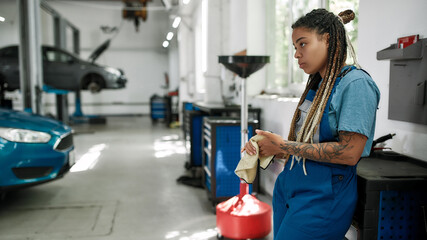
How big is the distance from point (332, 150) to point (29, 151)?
2711 millimetres

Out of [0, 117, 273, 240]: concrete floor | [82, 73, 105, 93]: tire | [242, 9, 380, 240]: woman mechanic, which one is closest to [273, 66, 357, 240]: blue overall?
[242, 9, 380, 240]: woman mechanic

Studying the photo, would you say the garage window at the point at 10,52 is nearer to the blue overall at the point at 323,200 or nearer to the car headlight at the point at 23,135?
the car headlight at the point at 23,135

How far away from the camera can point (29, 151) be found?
289cm

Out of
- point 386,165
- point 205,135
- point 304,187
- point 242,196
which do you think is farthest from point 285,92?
point 304,187

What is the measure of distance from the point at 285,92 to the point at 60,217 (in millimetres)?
2467

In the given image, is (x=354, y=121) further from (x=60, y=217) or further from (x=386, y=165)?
(x=60, y=217)

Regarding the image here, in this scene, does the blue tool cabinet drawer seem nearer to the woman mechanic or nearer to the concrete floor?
the concrete floor

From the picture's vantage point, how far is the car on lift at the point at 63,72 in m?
7.61

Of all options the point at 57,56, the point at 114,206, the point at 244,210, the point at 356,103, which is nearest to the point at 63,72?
the point at 57,56

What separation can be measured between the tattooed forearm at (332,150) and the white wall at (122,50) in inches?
497

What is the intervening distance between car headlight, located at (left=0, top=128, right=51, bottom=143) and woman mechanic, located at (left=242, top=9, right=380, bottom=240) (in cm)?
252

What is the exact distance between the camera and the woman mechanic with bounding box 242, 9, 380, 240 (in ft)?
3.31

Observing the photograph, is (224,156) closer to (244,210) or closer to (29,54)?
(244,210)

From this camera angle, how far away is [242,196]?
246 centimetres
